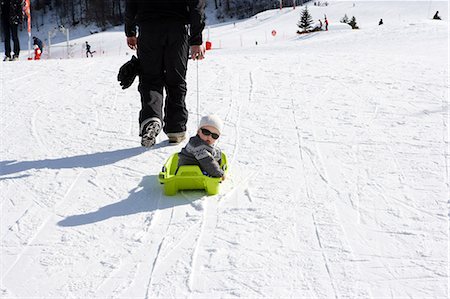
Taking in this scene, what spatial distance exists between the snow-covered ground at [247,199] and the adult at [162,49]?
335 mm

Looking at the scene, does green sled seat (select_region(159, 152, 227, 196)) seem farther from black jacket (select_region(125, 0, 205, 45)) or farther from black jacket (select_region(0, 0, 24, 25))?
black jacket (select_region(0, 0, 24, 25))

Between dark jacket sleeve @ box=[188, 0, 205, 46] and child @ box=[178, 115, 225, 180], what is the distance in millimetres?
1008

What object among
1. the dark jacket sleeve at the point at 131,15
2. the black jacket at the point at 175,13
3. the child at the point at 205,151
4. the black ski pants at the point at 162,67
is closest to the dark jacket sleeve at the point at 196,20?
the black jacket at the point at 175,13

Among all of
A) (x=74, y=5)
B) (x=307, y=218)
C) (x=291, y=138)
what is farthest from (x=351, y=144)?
(x=74, y=5)

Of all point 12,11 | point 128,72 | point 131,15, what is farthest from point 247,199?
point 12,11

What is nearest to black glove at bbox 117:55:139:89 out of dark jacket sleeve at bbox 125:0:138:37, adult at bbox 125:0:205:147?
adult at bbox 125:0:205:147

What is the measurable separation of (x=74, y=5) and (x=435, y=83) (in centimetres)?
7266

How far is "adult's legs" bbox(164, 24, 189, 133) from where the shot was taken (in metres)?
4.07

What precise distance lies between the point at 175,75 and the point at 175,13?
53 centimetres

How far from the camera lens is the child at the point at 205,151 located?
10.7 ft

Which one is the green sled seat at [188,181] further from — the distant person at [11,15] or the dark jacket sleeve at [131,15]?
the distant person at [11,15]

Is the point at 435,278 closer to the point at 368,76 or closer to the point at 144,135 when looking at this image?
the point at 144,135

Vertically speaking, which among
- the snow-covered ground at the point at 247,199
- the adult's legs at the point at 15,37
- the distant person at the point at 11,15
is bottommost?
the snow-covered ground at the point at 247,199

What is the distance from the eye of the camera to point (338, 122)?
16.5 ft
